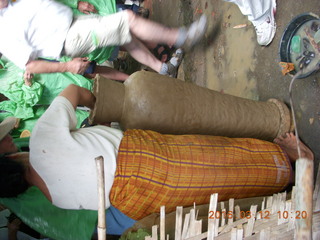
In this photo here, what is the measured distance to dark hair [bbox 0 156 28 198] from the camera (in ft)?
4.25

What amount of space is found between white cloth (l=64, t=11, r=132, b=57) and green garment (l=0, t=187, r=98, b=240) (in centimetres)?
102

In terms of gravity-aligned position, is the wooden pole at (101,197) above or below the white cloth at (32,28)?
below

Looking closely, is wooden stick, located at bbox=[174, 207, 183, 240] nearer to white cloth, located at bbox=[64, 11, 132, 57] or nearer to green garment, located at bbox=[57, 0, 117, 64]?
white cloth, located at bbox=[64, 11, 132, 57]

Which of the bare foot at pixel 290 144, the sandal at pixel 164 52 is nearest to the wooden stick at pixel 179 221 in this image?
the bare foot at pixel 290 144

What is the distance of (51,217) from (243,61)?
1.93 meters

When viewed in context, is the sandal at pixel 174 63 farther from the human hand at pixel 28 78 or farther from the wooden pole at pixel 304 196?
the wooden pole at pixel 304 196

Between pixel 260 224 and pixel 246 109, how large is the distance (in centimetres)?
82

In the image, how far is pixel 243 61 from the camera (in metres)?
2.31

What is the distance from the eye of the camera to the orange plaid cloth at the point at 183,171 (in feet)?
4.01

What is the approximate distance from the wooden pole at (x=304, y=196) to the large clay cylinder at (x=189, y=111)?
972 millimetres

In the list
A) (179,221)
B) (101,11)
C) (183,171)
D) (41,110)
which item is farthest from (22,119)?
(179,221)

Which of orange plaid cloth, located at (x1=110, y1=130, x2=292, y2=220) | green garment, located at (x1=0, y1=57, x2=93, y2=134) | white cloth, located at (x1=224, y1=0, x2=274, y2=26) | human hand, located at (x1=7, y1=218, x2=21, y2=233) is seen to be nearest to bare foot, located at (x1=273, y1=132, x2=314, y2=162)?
orange plaid cloth, located at (x1=110, y1=130, x2=292, y2=220)

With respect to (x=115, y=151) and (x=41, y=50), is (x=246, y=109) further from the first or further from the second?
(x=41, y=50)

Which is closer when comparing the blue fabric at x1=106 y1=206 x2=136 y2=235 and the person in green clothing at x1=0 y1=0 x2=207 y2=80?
the blue fabric at x1=106 y1=206 x2=136 y2=235
